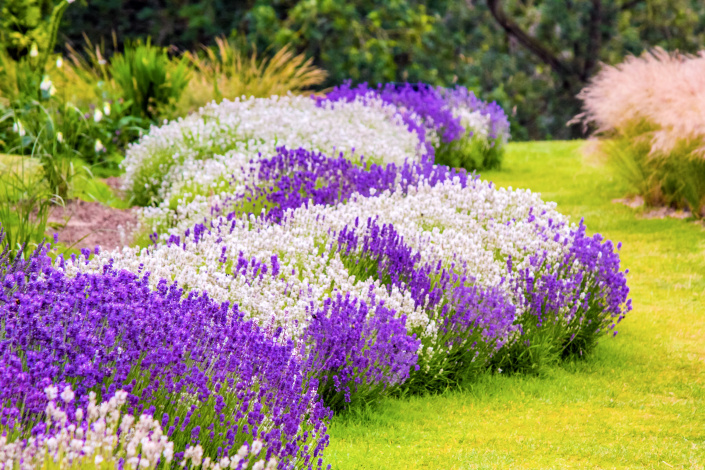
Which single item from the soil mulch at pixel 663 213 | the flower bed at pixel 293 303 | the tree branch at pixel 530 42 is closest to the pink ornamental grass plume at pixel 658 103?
the soil mulch at pixel 663 213

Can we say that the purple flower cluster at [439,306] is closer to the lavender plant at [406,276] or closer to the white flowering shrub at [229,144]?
the lavender plant at [406,276]

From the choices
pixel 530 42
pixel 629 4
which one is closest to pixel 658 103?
pixel 530 42

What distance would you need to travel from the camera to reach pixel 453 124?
11.8 m

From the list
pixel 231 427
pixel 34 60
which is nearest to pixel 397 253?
pixel 231 427

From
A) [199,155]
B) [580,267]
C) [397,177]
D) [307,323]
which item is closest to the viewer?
[307,323]

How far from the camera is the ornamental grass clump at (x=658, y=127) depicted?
7.56 meters

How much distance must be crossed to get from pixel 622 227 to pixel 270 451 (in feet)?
22.2

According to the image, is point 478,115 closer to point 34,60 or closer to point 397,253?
point 34,60

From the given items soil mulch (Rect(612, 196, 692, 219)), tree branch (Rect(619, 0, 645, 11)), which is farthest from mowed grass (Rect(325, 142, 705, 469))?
tree branch (Rect(619, 0, 645, 11))

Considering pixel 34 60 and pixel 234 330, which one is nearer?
pixel 234 330

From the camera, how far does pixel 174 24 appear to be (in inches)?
869

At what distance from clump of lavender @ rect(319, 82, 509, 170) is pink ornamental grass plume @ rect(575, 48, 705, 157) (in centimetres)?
267

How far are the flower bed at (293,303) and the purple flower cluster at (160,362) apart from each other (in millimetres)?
10

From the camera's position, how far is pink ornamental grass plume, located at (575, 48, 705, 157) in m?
7.45
